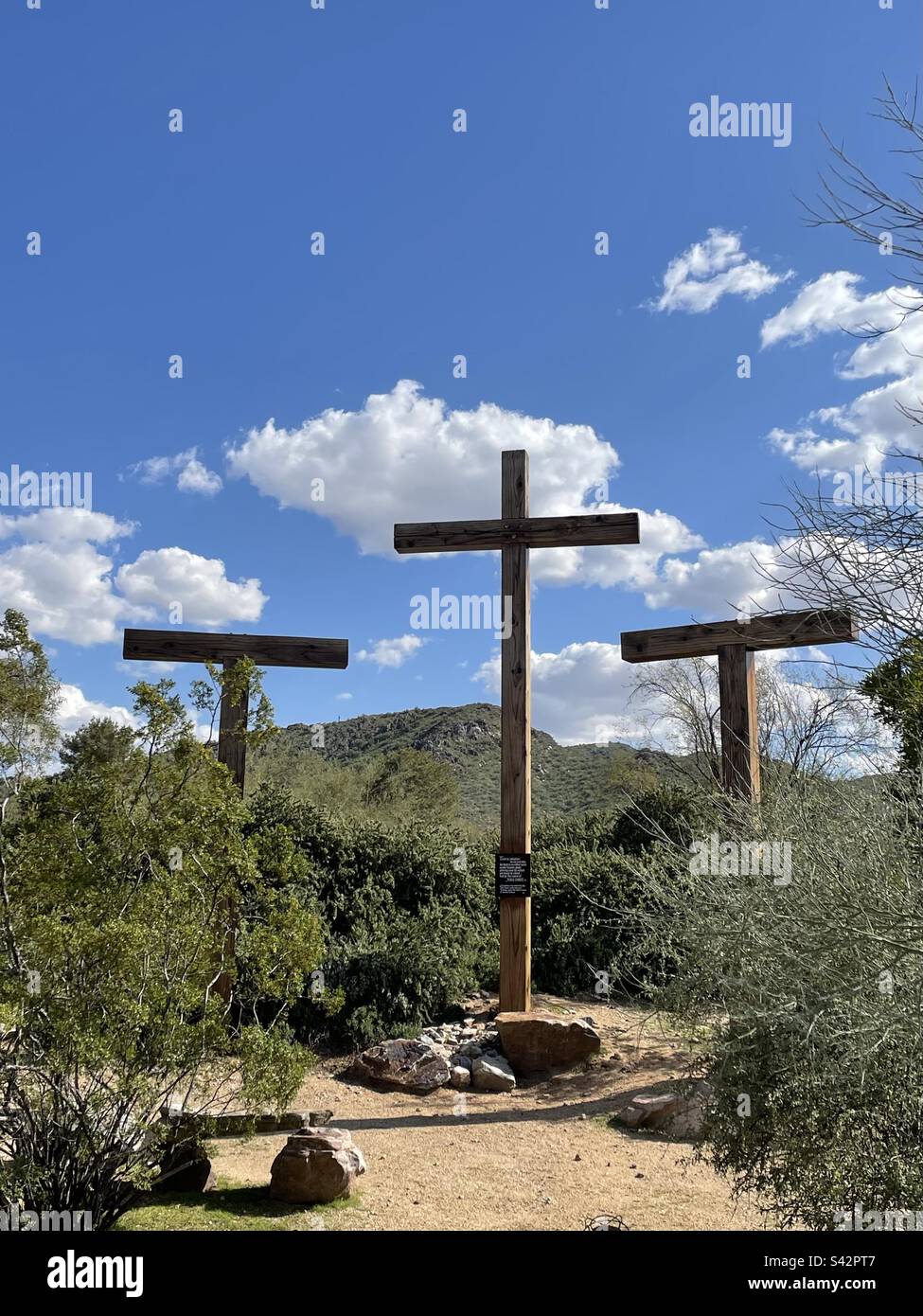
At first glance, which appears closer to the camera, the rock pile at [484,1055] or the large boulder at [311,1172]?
the large boulder at [311,1172]

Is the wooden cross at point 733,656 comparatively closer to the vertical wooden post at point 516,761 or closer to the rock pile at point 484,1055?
the vertical wooden post at point 516,761

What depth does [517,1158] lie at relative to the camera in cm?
624

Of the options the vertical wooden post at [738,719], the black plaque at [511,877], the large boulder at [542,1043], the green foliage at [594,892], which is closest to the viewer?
the large boulder at [542,1043]

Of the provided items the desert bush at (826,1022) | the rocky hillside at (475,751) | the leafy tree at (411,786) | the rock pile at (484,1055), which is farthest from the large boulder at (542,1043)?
the rocky hillside at (475,751)

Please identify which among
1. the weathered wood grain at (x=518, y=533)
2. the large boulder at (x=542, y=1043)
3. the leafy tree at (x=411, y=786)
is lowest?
the large boulder at (x=542, y=1043)

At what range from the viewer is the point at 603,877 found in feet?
37.2

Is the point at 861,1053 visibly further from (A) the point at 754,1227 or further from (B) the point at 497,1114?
(B) the point at 497,1114

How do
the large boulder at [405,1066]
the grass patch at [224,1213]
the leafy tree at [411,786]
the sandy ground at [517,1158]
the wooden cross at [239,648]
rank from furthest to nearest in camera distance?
the leafy tree at [411,786], the wooden cross at [239,648], the large boulder at [405,1066], the sandy ground at [517,1158], the grass patch at [224,1213]

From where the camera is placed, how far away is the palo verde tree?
4066 millimetres

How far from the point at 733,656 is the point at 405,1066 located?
15.7 ft

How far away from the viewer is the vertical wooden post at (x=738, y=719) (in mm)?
9031

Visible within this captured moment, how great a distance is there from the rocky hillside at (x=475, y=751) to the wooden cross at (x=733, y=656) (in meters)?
15.3

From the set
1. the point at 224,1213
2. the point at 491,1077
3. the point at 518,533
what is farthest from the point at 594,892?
the point at 224,1213

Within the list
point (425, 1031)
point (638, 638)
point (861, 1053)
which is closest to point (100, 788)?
point (861, 1053)
